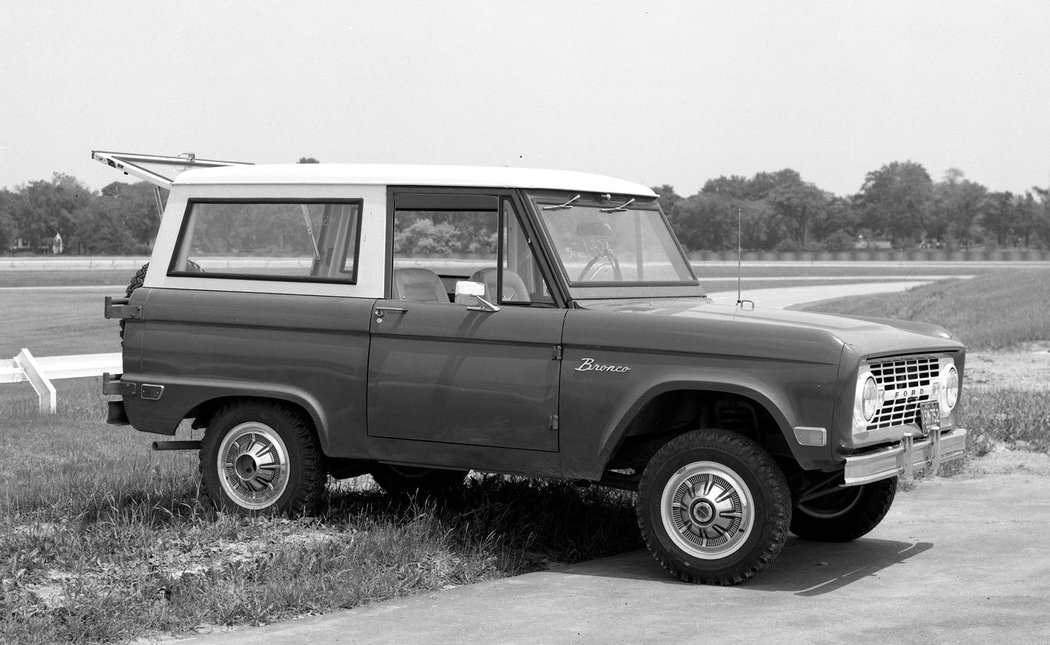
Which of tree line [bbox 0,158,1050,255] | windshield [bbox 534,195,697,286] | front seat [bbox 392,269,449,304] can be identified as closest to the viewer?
windshield [bbox 534,195,697,286]

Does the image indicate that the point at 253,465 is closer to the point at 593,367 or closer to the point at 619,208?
the point at 593,367

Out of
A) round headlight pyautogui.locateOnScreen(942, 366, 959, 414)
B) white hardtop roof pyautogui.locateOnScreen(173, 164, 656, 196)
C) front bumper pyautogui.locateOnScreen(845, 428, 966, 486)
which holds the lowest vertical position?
front bumper pyautogui.locateOnScreen(845, 428, 966, 486)

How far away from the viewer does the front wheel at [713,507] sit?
648 centimetres

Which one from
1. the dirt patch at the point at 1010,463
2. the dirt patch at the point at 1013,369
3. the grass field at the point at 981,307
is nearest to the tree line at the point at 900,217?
the grass field at the point at 981,307

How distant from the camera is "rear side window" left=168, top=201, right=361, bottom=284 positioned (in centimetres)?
756

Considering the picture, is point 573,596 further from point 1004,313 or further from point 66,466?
point 1004,313

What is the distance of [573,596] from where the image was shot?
6.39 m

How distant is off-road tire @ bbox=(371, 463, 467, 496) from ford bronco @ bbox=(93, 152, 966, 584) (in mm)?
663

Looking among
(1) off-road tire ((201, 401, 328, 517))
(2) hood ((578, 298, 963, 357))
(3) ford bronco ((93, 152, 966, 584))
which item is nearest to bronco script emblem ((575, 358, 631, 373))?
(3) ford bronco ((93, 152, 966, 584))

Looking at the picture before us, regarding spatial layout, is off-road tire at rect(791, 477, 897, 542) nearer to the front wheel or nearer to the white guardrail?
the front wheel

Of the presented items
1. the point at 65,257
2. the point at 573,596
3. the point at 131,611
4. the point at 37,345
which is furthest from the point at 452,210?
the point at 65,257

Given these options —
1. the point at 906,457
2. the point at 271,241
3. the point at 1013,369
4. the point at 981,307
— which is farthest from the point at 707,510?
the point at 981,307

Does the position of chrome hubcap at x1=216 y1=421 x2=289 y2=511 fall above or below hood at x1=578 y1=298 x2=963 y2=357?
below

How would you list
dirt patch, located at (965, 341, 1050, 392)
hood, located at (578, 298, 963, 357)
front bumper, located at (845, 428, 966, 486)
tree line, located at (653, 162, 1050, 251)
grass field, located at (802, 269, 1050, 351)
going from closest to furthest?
front bumper, located at (845, 428, 966, 486)
hood, located at (578, 298, 963, 357)
dirt patch, located at (965, 341, 1050, 392)
grass field, located at (802, 269, 1050, 351)
tree line, located at (653, 162, 1050, 251)
